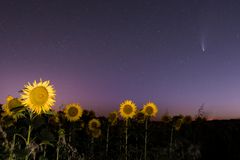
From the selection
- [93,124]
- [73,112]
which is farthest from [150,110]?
[73,112]

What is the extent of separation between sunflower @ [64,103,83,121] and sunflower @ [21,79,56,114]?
5.42m

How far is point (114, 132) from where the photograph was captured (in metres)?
15.5

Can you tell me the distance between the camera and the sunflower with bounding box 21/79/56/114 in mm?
6391

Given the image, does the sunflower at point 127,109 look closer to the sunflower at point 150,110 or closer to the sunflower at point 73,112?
the sunflower at point 150,110

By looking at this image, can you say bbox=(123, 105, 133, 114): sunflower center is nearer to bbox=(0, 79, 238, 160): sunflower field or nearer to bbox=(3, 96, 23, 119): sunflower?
bbox=(0, 79, 238, 160): sunflower field

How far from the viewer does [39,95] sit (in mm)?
6594

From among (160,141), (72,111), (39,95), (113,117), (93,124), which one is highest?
(39,95)

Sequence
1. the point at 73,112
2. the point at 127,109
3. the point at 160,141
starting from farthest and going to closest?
the point at 160,141
the point at 127,109
the point at 73,112

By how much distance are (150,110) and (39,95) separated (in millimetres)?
7603

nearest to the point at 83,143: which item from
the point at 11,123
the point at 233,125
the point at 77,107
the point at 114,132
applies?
the point at 77,107

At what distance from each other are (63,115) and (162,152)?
487 centimetres

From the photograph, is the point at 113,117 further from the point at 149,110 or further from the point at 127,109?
the point at 149,110

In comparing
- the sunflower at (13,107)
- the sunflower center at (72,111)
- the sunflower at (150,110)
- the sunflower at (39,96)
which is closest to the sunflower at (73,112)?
the sunflower center at (72,111)

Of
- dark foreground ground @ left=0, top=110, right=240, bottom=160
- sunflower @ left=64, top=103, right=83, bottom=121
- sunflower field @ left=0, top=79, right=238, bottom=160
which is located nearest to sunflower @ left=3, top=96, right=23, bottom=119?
sunflower field @ left=0, top=79, right=238, bottom=160
